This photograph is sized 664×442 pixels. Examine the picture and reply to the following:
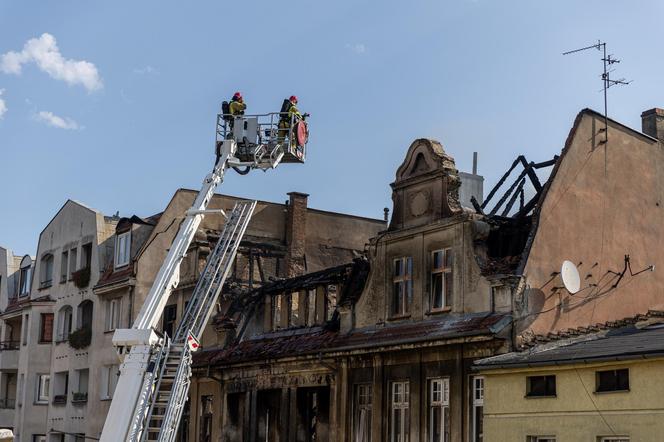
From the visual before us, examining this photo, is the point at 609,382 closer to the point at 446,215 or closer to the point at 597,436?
the point at 597,436

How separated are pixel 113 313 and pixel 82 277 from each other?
3.21m

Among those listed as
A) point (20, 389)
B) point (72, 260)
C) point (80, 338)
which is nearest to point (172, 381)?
point (80, 338)

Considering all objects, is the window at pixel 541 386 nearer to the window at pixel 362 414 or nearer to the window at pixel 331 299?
the window at pixel 362 414

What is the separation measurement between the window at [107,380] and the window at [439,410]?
21.6 metres

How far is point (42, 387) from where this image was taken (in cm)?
5506

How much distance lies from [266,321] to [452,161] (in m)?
10.5

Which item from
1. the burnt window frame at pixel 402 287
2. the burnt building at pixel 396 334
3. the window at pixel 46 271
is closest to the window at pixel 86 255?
the window at pixel 46 271

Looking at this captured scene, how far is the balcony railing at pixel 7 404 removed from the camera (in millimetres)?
59688

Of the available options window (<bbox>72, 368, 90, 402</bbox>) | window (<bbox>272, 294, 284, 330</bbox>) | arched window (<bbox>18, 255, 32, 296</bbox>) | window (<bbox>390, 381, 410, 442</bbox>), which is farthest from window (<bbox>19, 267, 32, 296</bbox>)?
window (<bbox>390, 381, 410, 442</bbox>)

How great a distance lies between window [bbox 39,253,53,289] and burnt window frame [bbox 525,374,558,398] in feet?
116

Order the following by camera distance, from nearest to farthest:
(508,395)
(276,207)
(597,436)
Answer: (597,436) < (508,395) < (276,207)

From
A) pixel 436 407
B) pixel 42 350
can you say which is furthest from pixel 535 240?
pixel 42 350

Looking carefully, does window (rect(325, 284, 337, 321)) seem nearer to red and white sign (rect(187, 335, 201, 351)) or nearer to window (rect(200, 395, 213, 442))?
window (rect(200, 395, 213, 442))

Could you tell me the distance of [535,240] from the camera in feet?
94.9
